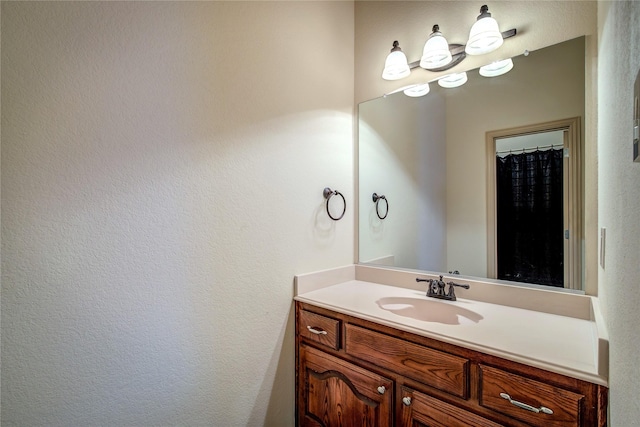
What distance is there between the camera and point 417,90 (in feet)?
5.61

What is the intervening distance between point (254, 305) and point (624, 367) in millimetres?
1237

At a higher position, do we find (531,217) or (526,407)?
(531,217)

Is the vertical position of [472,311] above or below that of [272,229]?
below

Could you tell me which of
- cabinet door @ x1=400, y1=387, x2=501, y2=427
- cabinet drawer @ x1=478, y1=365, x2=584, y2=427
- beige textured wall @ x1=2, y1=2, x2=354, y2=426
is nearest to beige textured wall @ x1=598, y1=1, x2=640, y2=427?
cabinet drawer @ x1=478, y1=365, x2=584, y2=427

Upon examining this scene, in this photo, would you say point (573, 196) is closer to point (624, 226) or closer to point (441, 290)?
point (441, 290)

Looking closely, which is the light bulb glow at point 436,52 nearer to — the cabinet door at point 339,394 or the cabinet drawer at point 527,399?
the cabinet drawer at point 527,399

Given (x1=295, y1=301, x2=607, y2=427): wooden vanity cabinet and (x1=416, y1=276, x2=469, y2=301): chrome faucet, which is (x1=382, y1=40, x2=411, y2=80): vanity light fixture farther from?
(x1=295, y1=301, x2=607, y2=427): wooden vanity cabinet

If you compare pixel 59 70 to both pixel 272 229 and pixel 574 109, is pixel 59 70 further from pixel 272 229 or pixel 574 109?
pixel 574 109

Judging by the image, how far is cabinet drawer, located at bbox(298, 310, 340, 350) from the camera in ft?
4.55

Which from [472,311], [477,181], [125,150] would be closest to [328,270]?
[472,311]

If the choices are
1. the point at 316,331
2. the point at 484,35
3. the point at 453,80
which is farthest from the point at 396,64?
the point at 316,331

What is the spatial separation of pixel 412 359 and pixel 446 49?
4.87ft

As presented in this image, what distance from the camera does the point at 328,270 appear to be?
5.72 ft

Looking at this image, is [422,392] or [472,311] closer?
[422,392]
